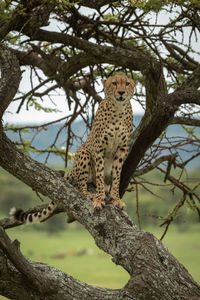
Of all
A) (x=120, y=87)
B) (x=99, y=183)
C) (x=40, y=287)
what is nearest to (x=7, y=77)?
(x=120, y=87)

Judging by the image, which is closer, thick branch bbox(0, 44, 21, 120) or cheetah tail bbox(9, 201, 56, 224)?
thick branch bbox(0, 44, 21, 120)

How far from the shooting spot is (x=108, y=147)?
3318mm

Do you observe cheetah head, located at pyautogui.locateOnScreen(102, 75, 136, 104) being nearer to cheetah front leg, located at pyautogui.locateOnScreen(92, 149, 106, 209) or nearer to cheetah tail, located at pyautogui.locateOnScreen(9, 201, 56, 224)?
A: cheetah front leg, located at pyautogui.locateOnScreen(92, 149, 106, 209)

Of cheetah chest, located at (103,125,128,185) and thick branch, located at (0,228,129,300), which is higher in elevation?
cheetah chest, located at (103,125,128,185)

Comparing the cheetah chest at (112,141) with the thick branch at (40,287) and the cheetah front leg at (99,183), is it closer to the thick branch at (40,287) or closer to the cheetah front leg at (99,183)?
the cheetah front leg at (99,183)

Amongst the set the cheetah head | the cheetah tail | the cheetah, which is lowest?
the cheetah tail

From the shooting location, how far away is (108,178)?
3.47 meters

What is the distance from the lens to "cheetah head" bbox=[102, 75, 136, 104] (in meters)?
3.10

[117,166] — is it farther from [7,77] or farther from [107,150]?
[7,77]

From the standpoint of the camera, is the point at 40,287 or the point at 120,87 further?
the point at 120,87

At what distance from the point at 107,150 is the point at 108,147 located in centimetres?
3

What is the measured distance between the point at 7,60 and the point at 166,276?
1897mm

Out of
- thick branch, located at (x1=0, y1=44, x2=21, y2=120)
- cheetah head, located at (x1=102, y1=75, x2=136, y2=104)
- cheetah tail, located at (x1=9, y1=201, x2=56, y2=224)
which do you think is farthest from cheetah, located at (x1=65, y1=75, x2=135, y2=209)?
thick branch, located at (x1=0, y1=44, x2=21, y2=120)

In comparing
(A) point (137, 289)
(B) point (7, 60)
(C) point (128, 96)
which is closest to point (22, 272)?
(A) point (137, 289)
